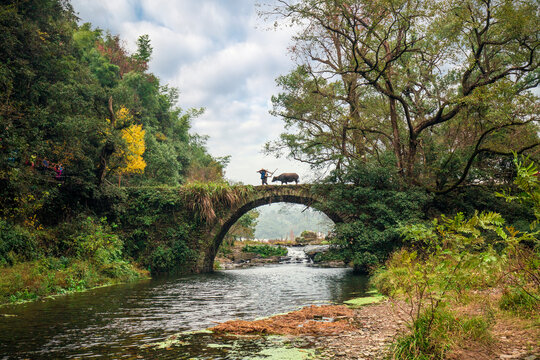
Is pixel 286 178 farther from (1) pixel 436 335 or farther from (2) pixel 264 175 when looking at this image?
(1) pixel 436 335

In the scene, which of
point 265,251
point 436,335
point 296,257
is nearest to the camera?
point 436,335

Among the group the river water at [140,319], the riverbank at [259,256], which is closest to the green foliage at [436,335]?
the river water at [140,319]

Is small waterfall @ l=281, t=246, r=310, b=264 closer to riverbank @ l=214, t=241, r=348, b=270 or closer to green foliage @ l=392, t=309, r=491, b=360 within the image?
riverbank @ l=214, t=241, r=348, b=270

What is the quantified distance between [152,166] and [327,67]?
16.8m

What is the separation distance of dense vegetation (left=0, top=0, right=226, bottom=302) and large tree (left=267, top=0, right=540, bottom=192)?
30.2ft

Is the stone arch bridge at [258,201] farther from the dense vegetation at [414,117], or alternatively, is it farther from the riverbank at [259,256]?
the riverbank at [259,256]

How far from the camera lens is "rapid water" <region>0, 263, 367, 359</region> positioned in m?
4.60

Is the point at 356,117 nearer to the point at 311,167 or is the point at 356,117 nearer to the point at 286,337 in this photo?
the point at 311,167

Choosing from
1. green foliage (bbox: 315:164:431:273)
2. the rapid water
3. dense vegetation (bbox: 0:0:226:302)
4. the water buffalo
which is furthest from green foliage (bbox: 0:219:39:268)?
the water buffalo

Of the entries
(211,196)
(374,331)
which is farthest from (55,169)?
(374,331)

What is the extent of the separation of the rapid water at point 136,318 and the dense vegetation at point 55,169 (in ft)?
6.33

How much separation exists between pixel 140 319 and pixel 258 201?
44.7ft

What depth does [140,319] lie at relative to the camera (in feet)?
22.4

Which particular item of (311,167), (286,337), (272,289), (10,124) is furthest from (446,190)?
(10,124)
